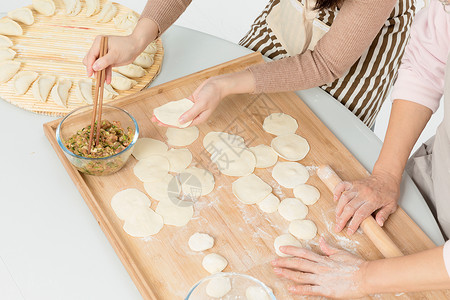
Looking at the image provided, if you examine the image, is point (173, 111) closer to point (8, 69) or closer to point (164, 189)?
point (164, 189)

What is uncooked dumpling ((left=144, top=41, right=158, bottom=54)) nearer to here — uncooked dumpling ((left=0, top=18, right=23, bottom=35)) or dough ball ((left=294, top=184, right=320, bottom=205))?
uncooked dumpling ((left=0, top=18, right=23, bottom=35))

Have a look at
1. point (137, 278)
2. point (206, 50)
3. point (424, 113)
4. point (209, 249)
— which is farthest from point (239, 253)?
point (206, 50)

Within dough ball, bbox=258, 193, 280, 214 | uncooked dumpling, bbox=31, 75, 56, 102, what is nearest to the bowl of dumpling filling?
uncooked dumpling, bbox=31, 75, 56, 102

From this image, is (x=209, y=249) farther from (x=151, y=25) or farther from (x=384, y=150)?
(x=151, y=25)

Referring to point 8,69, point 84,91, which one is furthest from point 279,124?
point 8,69

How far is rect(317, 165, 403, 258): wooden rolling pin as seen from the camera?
1.22m

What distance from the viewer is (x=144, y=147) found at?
1.46m

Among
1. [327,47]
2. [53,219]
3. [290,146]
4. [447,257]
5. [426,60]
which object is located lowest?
[53,219]

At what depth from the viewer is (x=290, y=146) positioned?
1.49 m

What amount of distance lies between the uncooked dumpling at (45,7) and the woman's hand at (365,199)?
1192mm

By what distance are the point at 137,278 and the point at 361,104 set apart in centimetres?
103

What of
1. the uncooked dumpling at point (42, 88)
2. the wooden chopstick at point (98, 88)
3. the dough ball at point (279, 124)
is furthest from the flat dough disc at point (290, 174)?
the uncooked dumpling at point (42, 88)

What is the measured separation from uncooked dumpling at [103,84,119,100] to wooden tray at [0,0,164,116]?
1.0 inches

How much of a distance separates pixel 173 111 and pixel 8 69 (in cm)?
57
